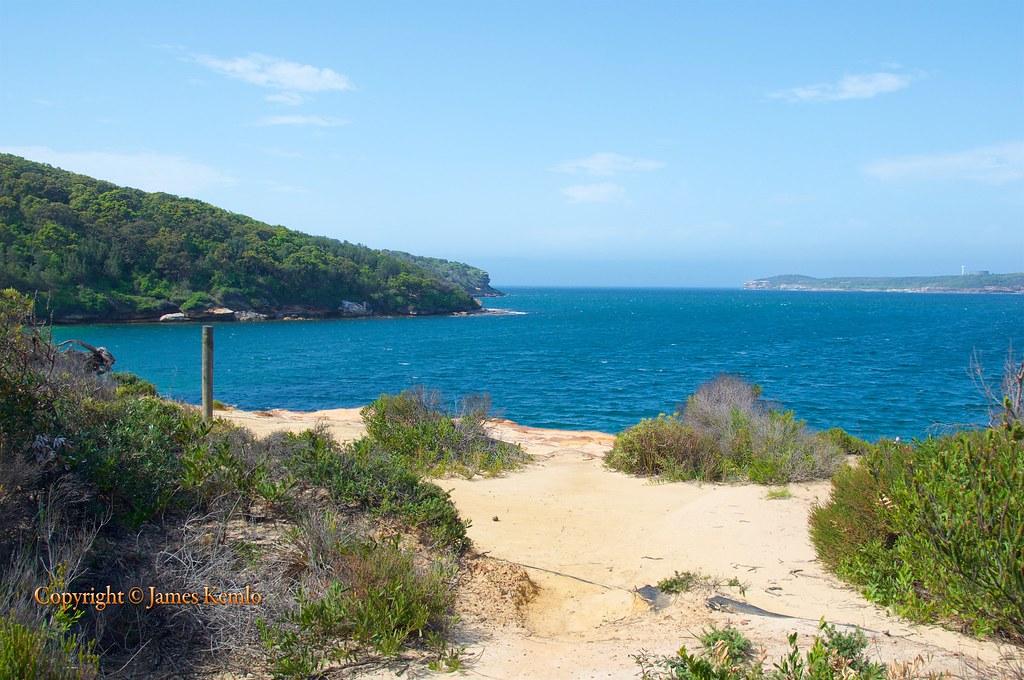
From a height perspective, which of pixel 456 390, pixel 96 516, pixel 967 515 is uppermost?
pixel 967 515

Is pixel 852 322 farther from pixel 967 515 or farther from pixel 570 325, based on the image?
pixel 967 515

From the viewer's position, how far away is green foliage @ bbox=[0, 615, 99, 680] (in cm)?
317

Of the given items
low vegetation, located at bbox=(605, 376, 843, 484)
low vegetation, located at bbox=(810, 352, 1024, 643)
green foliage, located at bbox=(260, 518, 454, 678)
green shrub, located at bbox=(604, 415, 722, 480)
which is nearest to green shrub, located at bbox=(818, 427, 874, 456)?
low vegetation, located at bbox=(605, 376, 843, 484)

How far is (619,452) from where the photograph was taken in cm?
1269

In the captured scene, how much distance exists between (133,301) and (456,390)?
46775mm

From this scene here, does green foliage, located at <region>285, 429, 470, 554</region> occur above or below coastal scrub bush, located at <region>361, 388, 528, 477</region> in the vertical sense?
above

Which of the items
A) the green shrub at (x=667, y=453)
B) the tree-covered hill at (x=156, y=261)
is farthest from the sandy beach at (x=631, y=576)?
the tree-covered hill at (x=156, y=261)

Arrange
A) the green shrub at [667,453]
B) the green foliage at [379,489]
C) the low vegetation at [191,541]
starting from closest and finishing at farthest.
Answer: the low vegetation at [191,541] → the green foliage at [379,489] → the green shrub at [667,453]

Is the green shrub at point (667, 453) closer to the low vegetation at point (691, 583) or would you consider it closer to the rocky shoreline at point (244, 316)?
the low vegetation at point (691, 583)

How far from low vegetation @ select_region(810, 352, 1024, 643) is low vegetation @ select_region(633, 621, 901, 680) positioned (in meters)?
0.87

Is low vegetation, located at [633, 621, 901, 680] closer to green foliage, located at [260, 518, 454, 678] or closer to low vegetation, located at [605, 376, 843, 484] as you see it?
green foliage, located at [260, 518, 454, 678]

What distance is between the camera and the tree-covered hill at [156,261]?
6109 centimetres

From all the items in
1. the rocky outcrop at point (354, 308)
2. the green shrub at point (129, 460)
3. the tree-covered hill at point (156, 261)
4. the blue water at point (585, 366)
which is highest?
the tree-covered hill at point (156, 261)

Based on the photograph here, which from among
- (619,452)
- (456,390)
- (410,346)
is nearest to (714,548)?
(619,452)
